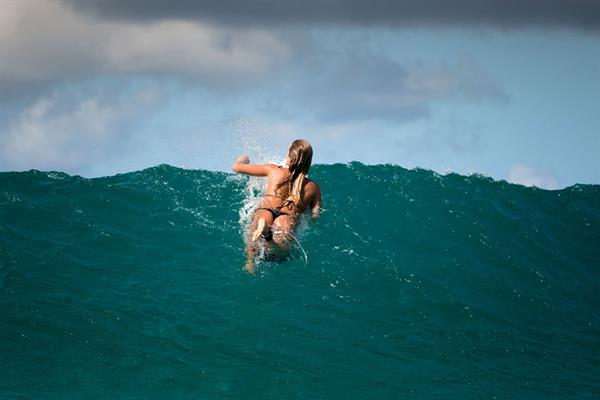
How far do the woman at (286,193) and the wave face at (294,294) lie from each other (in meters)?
0.45

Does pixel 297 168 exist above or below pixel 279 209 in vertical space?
above

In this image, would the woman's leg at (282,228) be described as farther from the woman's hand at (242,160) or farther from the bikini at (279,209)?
the woman's hand at (242,160)

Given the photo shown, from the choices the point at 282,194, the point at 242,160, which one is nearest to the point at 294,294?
the point at 282,194

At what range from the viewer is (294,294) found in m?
12.6

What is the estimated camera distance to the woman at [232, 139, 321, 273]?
11.6 m

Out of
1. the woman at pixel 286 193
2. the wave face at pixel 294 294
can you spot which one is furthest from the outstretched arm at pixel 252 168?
the wave face at pixel 294 294

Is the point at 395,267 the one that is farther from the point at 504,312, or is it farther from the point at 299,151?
the point at 299,151

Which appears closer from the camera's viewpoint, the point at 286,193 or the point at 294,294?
the point at 286,193

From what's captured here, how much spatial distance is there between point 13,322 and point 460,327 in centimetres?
650

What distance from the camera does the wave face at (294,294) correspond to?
10.9 meters

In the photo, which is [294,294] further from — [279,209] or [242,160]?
[242,160]

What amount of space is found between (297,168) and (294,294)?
82.6 inches

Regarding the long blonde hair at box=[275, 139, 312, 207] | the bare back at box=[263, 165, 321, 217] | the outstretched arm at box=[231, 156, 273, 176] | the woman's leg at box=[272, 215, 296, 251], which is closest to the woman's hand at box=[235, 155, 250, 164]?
the outstretched arm at box=[231, 156, 273, 176]

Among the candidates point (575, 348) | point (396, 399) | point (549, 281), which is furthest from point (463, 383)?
point (549, 281)
